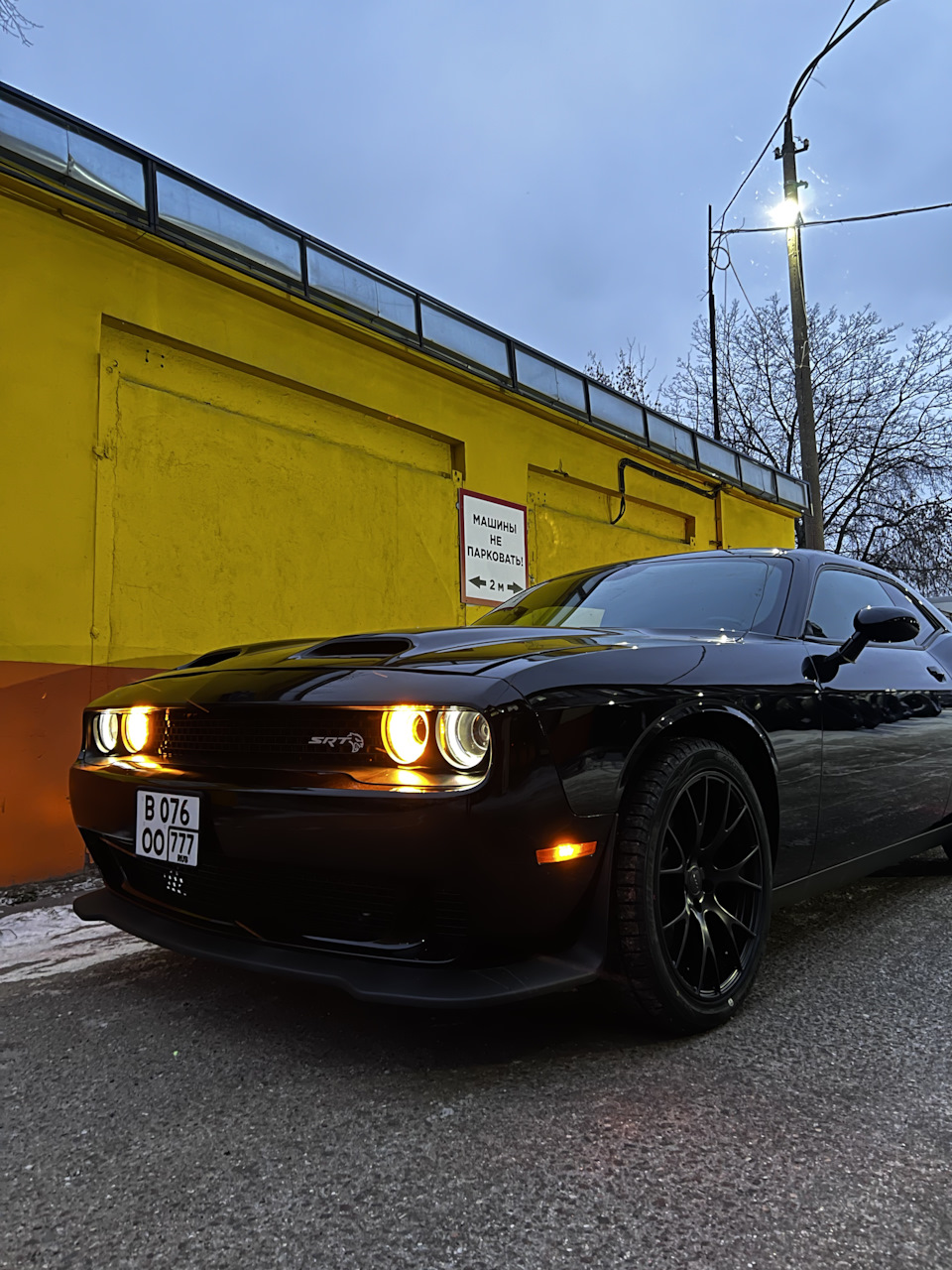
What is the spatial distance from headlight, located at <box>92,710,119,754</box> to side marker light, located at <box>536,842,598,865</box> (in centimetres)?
129

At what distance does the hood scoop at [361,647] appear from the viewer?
2275 mm

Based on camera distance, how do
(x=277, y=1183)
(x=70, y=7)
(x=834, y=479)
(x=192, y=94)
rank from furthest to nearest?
(x=834, y=479)
(x=192, y=94)
(x=70, y=7)
(x=277, y=1183)

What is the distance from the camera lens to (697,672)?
227 centimetres

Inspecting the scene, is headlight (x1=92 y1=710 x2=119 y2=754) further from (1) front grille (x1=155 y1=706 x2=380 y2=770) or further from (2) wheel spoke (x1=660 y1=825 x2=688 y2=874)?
(2) wheel spoke (x1=660 y1=825 x2=688 y2=874)

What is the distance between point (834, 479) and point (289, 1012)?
22.0 metres

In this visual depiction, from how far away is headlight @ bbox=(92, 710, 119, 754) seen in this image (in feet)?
8.08

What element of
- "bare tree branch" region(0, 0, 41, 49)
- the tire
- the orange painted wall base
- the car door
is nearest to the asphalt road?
the tire

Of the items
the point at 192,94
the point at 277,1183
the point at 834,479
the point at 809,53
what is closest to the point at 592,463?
the point at 192,94

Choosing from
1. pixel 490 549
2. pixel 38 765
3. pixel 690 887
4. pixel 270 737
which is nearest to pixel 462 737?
pixel 270 737

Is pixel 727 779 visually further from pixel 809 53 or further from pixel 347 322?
pixel 809 53

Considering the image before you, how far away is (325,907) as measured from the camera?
1.91 m

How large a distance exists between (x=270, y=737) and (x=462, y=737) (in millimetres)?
475

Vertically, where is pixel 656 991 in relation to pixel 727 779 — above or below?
below

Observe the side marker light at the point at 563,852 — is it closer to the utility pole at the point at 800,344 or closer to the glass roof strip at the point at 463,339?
the glass roof strip at the point at 463,339
